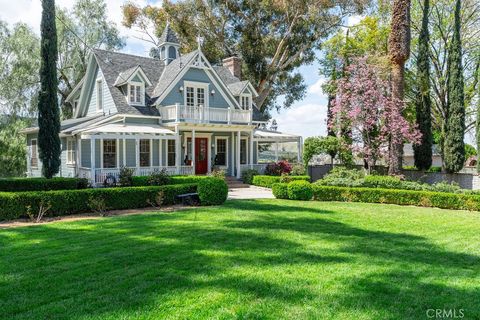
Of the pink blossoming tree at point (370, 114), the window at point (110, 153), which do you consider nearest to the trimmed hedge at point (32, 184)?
the window at point (110, 153)

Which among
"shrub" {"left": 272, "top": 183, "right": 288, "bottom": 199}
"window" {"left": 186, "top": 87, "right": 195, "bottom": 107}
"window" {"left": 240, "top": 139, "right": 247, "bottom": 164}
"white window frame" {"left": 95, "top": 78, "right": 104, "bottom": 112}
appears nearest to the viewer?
"shrub" {"left": 272, "top": 183, "right": 288, "bottom": 199}

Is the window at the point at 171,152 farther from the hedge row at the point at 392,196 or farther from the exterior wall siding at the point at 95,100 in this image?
the hedge row at the point at 392,196

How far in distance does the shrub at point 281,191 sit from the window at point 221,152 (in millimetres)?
8436

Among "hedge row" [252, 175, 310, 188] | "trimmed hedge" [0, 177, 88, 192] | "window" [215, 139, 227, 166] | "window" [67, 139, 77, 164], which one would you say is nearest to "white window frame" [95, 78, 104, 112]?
"window" [67, 139, 77, 164]

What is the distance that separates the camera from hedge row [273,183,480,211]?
47.2 feet

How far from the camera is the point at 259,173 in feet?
78.8

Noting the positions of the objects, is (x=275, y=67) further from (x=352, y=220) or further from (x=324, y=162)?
(x=352, y=220)

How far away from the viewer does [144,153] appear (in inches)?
859

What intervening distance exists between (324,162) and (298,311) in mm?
23065

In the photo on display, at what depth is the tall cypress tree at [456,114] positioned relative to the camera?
23.6 meters

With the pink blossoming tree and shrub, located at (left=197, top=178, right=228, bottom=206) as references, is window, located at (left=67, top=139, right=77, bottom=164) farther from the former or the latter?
the pink blossoming tree

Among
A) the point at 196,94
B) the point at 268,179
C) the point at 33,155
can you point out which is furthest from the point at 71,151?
the point at 268,179

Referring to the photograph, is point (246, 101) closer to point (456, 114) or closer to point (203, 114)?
point (203, 114)

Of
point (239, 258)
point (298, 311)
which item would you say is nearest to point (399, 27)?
point (239, 258)
